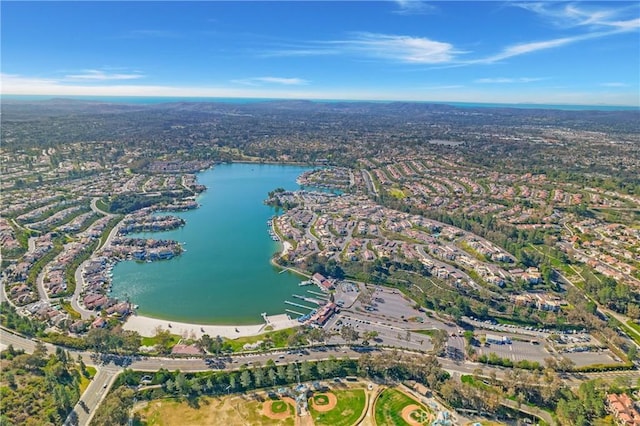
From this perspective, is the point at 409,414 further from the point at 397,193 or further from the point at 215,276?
the point at 397,193

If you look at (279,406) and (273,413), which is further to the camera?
(279,406)

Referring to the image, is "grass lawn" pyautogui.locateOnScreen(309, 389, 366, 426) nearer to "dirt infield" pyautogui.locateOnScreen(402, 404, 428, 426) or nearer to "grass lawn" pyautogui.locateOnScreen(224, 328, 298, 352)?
"dirt infield" pyautogui.locateOnScreen(402, 404, 428, 426)

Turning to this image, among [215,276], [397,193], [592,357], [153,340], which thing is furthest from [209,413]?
[397,193]

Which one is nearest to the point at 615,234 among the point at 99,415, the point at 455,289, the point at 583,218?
the point at 583,218

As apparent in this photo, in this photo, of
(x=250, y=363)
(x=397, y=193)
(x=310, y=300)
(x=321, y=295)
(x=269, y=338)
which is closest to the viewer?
(x=250, y=363)

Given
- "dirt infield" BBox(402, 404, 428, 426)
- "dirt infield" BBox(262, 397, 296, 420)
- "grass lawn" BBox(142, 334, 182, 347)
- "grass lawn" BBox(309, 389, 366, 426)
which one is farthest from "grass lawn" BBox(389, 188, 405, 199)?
"dirt infield" BBox(262, 397, 296, 420)

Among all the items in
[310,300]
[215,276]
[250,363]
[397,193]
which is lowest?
[215,276]

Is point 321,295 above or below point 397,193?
below

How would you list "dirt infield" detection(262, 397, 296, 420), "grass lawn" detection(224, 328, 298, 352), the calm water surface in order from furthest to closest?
the calm water surface < "grass lawn" detection(224, 328, 298, 352) < "dirt infield" detection(262, 397, 296, 420)

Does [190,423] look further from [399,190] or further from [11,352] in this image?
[399,190]
